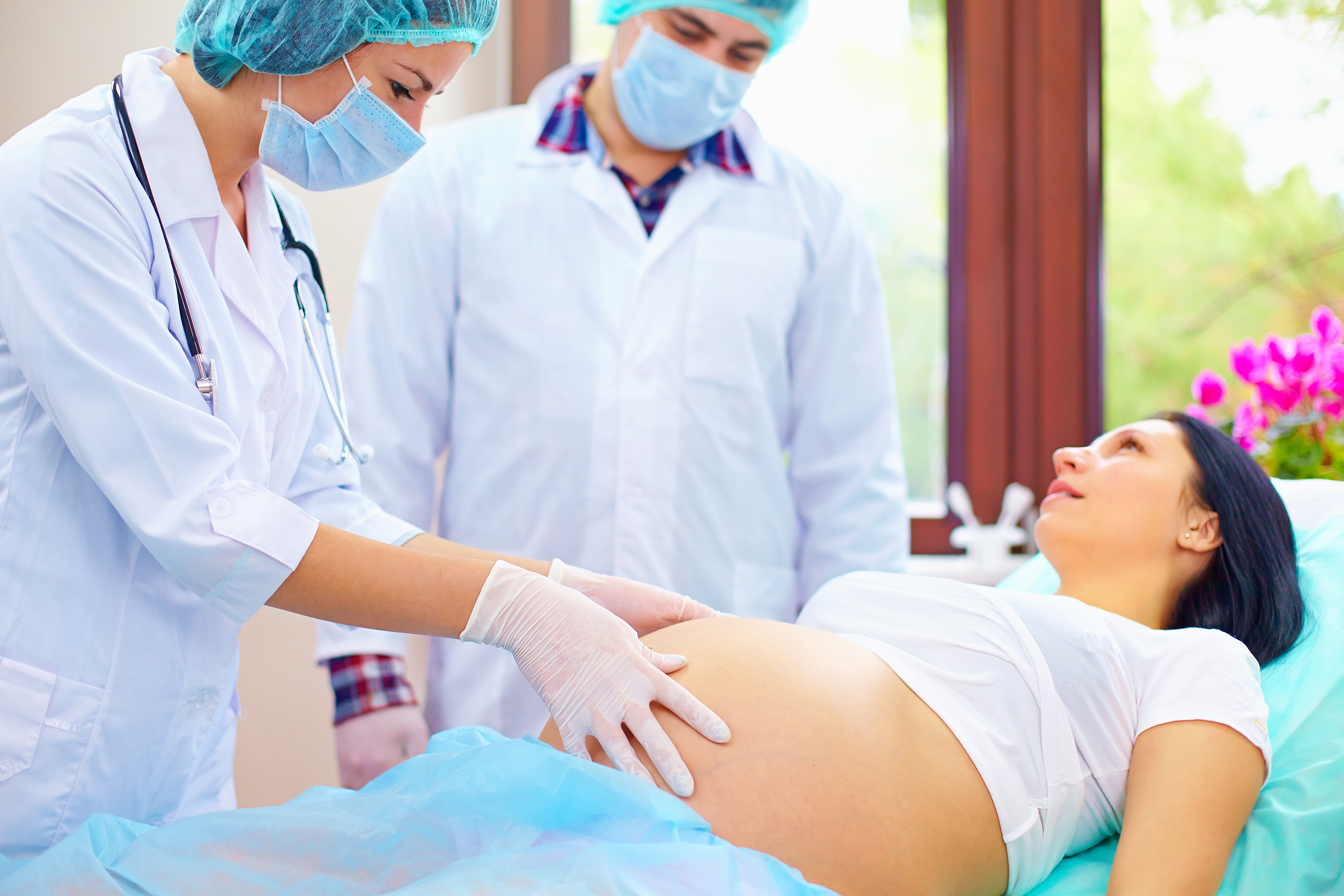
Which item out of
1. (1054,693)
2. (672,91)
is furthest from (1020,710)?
(672,91)

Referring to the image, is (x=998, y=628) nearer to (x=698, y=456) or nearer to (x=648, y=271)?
(x=698, y=456)

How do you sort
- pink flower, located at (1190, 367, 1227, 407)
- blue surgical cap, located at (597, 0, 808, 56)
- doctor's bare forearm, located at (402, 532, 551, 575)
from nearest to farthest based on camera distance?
1. doctor's bare forearm, located at (402, 532, 551, 575)
2. blue surgical cap, located at (597, 0, 808, 56)
3. pink flower, located at (1190, 367, 1227, 407)

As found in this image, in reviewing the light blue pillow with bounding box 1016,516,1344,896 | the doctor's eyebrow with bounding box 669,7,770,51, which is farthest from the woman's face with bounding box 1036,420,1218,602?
the doctor's eyebrow with bounding box 669,7,770,51

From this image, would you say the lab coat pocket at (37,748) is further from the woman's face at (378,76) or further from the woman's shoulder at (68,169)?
the woman's face at (378,76)

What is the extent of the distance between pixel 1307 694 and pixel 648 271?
1.12m

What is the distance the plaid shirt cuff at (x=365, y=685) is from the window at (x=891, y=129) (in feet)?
4.50

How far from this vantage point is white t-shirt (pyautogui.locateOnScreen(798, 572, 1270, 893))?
3.37 ft

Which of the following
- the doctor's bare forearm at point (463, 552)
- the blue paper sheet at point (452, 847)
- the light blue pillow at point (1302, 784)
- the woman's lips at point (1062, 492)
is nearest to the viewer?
the blue paper sheet at point (452, 847)

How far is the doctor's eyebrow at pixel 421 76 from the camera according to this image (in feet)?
3.16

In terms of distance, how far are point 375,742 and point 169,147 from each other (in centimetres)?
89

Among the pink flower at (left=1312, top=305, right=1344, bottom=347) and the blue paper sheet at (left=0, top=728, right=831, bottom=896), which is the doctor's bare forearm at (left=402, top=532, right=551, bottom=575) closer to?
the blue paper sheet at (left=0, top=728, right=831, bottom=896)

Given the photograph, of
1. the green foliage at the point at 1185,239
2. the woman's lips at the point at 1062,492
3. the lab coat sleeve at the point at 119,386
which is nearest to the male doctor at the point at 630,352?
the woman's lips at the point at 1062,492

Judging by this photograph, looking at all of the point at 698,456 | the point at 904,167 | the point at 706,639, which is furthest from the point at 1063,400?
the point at 706,639

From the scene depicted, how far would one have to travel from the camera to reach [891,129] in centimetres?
237
